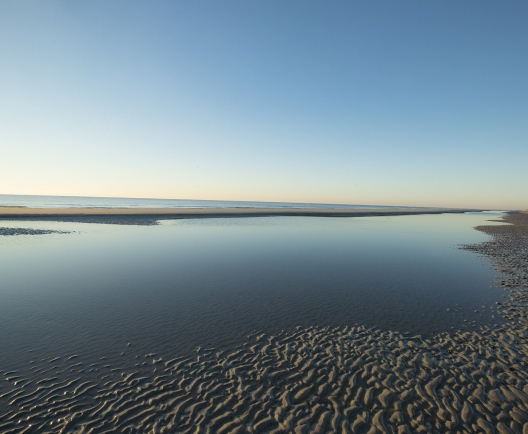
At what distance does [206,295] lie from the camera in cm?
1378

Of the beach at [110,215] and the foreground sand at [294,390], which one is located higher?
the beach at [110,215]

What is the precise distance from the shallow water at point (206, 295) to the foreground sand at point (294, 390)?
0.97 metres

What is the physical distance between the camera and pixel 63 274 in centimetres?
1672

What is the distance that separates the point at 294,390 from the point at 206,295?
7675mm

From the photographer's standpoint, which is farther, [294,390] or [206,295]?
[206,295]

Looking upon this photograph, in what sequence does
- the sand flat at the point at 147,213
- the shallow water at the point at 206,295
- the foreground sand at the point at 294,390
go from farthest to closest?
the sand flat at the point at 147,213, the shallow water at the point at 206,295, the foreground sand at the point at 294,390

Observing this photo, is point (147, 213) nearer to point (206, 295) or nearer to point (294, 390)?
point (206, 295)

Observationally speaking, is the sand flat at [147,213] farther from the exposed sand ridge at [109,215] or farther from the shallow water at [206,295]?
the shallow water at [206,295]

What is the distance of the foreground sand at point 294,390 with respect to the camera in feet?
19.6

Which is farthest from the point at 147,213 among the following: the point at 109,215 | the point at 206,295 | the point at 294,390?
the point at 294,390

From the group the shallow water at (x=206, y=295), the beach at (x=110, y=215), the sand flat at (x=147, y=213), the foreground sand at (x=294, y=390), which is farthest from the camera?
the sand flat at (x=147, y=213)

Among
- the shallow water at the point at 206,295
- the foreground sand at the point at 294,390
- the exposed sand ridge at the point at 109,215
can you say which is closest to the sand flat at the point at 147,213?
the exposed sand ridge at the point at 109,215

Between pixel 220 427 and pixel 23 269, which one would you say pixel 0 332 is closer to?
pixel 220 427

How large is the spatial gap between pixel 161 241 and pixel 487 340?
27518 millimetres
